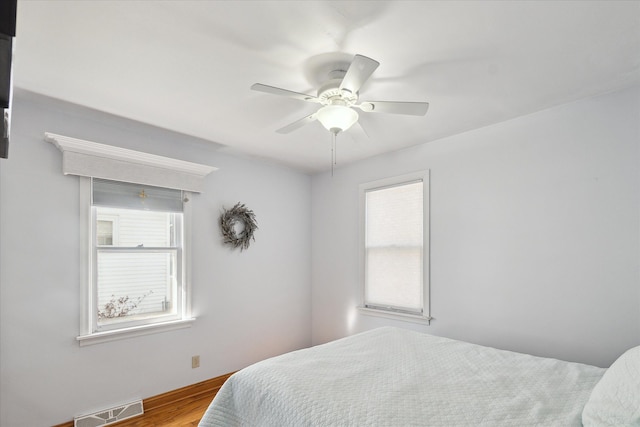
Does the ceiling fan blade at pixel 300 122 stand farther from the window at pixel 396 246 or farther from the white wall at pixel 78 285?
the window at pixel 396 246

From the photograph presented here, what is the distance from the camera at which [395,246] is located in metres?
3.60

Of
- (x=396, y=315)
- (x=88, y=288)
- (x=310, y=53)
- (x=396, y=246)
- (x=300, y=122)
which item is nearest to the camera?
(x=310, y=53)

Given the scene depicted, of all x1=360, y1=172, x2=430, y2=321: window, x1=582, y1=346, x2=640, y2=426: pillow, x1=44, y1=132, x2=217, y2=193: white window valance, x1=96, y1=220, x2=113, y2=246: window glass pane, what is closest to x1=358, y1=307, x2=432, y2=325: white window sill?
x1=360, y1=172, x2=430, y2=321: window

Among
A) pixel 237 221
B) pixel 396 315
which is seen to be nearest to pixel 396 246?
pixel 396 315

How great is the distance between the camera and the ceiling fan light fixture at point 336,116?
2.02 m

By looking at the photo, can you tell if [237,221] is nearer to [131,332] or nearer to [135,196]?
[135,196]

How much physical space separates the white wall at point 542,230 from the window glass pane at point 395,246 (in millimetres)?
196

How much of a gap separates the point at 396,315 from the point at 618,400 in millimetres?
2207

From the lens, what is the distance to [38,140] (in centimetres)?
255

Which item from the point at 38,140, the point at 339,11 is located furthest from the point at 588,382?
the point at 38,140

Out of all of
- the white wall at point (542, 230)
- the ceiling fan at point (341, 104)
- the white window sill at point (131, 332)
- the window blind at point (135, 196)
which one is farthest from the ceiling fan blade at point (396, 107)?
the white window sill at point (131, 332)

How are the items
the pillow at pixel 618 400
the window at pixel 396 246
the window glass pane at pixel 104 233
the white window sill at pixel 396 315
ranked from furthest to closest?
the window at pixel 396 246
the white window sill at pixel 396 315
the window glass pane at pixel 104 233
the pillow at pixel 618 400

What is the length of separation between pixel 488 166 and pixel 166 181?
2.81 meters

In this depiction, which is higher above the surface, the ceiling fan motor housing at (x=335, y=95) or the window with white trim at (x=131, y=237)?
the ceiling fan motor housing at (x=335, y=95)
